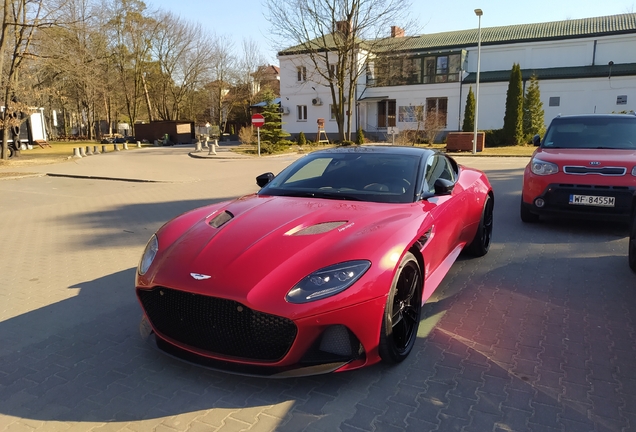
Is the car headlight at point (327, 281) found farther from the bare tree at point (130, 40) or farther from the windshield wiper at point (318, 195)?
the bare tree at point (130, 40)

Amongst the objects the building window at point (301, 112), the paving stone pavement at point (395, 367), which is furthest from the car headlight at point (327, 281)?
the building window at point (301, 112)

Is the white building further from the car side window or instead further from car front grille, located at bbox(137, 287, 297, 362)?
car front grille, located at bbox(137, 287, 297, 362)

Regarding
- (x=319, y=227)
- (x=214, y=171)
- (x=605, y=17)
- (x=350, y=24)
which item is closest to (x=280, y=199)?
(x=319, y=227)

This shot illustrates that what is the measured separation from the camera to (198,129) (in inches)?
2183

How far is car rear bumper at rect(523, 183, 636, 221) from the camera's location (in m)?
6.43

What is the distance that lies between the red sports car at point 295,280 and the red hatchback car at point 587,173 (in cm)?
379

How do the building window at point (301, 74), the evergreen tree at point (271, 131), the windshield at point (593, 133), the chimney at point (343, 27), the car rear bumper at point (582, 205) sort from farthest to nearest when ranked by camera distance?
the building window at point (301, 74) < the chimney at point (343, 27) < the evergreen tree at point (271, 131) < the windshield at point (593, 133) < the car rear bumper at point (582, 205)

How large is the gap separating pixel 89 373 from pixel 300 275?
168 centimetres

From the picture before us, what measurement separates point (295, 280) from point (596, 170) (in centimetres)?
573

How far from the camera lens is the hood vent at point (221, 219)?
352cm

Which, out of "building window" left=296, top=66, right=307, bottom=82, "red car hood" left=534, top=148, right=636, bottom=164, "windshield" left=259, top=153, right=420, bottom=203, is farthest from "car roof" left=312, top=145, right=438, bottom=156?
"building window" left=296, top=66, right=307, bottom=82

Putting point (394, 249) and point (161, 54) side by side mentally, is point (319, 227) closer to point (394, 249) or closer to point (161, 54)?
point (394, 249)

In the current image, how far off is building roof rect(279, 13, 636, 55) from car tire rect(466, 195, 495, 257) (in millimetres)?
28090

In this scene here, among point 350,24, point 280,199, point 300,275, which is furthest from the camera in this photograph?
point 350,24
